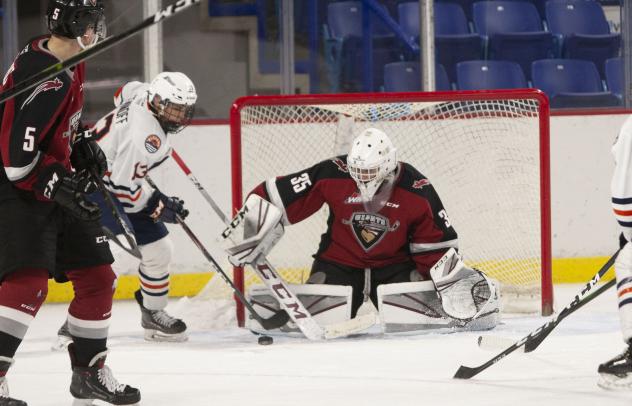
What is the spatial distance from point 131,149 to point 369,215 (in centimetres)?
87

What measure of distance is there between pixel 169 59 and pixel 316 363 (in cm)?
215

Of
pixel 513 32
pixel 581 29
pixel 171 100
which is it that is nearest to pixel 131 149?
pixel 171 100

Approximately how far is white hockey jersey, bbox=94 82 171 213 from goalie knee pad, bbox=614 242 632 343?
177 centimetres

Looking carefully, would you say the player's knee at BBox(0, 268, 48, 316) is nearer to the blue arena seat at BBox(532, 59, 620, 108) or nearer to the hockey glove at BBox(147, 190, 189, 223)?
the hockey glove at BBox(147, 190, 189, 223)

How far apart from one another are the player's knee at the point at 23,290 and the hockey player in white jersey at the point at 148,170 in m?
1.39

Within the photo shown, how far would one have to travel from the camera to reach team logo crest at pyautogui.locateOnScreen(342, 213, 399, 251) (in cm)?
449

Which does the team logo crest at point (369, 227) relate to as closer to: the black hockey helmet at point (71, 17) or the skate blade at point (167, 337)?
the skate blade at point (167, 337)

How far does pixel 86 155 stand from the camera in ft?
10.3

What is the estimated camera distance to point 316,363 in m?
3.91

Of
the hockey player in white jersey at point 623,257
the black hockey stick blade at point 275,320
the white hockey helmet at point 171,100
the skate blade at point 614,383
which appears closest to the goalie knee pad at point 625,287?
the hockey player in white jersey at point 623,257

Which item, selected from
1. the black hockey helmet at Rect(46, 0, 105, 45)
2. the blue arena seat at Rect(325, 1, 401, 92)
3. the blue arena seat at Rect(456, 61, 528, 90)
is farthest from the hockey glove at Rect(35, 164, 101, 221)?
the blue arena seat at Rect(456, 61, 528, 90)

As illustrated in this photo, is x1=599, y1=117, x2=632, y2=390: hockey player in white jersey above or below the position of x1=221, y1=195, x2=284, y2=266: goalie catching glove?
above

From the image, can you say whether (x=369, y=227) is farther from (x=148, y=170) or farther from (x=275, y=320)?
(x=148, y=170)

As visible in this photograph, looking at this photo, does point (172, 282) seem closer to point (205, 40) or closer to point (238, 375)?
point (205, 40)
